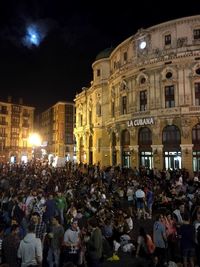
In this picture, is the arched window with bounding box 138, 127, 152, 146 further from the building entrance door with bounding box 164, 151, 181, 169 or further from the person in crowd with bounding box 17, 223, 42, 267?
the person in crowd with bounding box 17, 223, 42, 267

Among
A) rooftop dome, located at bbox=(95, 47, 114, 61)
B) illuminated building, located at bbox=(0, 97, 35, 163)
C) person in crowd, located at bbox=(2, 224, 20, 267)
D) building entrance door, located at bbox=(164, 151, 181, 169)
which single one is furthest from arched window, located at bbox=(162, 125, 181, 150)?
illuminated building, located at bbox=(0, 97, 35, 163)

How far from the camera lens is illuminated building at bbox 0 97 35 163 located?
78.8m

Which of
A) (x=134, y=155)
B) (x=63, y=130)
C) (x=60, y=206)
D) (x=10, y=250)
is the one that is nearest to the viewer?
(x=10, y=250)

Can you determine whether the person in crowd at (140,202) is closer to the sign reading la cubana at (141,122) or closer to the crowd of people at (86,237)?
the crowd of people at (86,237)

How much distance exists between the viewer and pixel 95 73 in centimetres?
4588

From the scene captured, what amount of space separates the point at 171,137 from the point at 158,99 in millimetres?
4871

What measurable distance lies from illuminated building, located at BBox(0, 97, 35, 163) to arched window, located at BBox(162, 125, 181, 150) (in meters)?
55.5

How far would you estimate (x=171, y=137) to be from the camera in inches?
1249

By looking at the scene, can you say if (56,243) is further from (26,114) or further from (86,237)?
(26,114)

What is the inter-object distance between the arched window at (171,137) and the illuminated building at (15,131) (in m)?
55.5

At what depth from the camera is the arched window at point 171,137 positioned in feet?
103

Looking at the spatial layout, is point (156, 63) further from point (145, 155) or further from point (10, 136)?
point (10, 136)

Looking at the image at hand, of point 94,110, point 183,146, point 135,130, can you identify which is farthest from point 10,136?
point 183,146

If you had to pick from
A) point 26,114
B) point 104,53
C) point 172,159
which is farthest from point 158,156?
point 26,114
